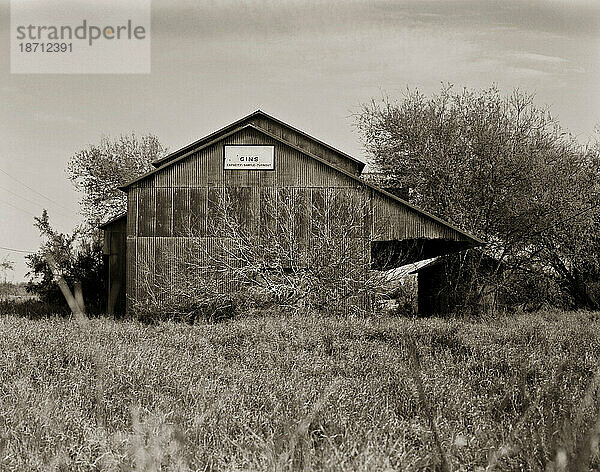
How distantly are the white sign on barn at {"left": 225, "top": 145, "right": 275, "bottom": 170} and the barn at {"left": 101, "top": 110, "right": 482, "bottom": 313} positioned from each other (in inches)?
1.3

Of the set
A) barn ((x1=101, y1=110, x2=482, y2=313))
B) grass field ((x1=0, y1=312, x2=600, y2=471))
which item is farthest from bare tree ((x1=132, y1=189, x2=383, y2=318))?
grass field ((x1=0, y1=312, x2=600, y2=471))

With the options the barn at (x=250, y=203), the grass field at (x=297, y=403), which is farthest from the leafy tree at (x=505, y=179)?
the grass field at (x=297, y=403)

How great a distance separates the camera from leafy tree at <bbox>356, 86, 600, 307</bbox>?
29.3 metres

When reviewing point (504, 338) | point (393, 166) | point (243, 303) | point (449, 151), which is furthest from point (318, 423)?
point (393, 166)

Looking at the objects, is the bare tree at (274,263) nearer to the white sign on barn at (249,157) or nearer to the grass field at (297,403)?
the white sign on barn at (249,157)

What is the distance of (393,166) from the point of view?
3278cm

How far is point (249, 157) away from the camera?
2350 centimetres

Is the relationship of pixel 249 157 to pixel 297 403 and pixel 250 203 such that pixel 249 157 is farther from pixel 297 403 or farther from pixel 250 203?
pixel 297 403

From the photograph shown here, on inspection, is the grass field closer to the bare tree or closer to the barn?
the bare tree

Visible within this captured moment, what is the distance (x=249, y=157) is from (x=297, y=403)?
16764 mm

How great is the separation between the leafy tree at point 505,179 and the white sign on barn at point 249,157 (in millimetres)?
9409

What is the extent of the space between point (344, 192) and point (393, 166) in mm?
10337

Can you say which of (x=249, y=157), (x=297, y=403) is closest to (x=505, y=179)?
(x=249, y=157)

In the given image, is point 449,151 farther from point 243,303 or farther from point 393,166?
point 243,303
